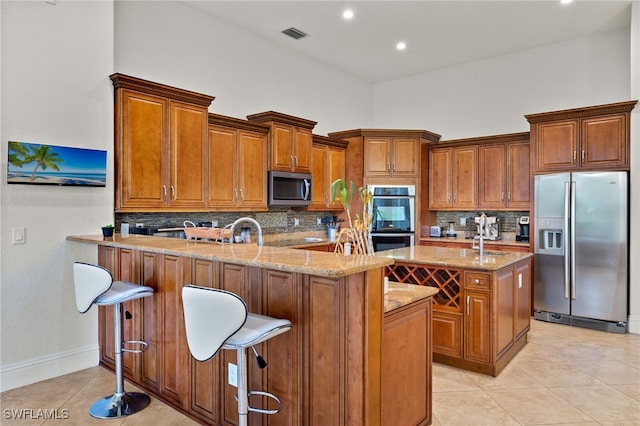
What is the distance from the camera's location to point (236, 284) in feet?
7.41

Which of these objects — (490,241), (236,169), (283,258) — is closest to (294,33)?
(236,169)

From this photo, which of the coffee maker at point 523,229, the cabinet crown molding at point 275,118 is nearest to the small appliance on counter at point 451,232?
the coffee maker at point 523,229

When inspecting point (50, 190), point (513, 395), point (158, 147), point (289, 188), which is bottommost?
point (513, 395)

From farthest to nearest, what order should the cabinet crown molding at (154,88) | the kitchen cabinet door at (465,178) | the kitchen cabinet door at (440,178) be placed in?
the kitchen cabinet door at (440,178) → the kitchen cabinet door at (465,178) → the cabinet crown molding at (154,88)

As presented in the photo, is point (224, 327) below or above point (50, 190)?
below

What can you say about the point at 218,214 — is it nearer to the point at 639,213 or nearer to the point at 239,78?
the point at 239,78

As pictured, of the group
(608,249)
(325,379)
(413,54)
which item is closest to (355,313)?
(325,379)

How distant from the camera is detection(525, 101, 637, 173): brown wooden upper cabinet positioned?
439cm

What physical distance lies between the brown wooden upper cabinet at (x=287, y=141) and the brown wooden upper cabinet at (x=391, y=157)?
1.01 m

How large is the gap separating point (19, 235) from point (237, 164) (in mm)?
2159

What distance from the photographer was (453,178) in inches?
235

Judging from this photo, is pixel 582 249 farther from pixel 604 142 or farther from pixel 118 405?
pixel 118 405

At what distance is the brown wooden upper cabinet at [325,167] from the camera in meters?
5.68

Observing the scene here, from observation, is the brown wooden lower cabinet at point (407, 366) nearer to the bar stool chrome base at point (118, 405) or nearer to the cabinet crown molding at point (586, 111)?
the bar stool chrome base at point (118, 405)
